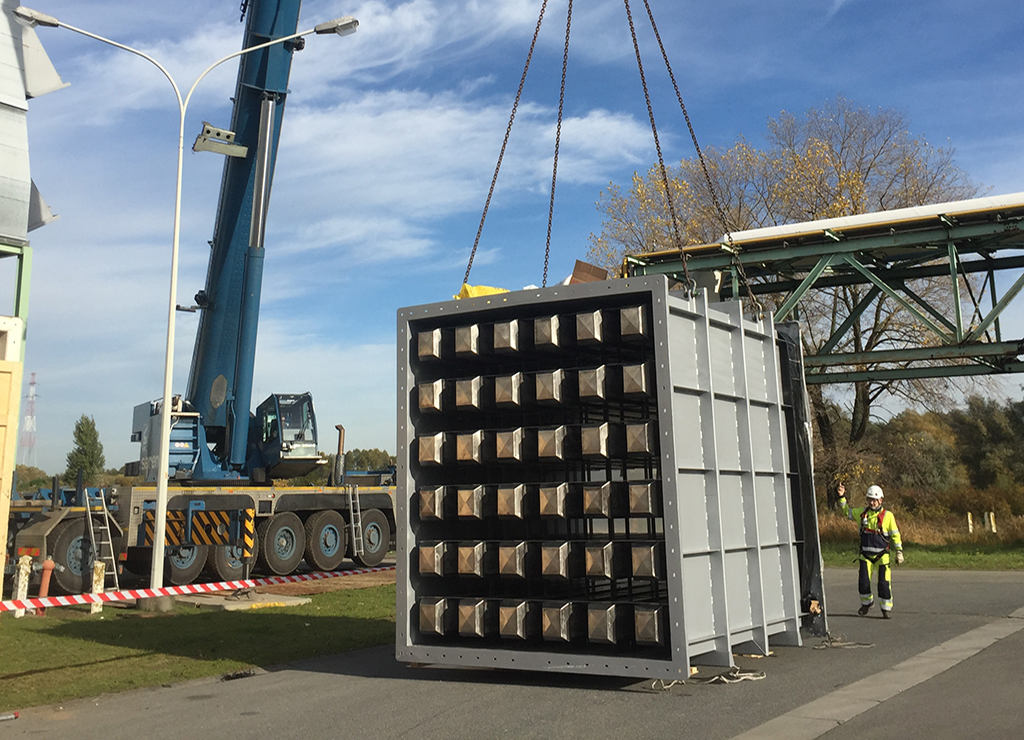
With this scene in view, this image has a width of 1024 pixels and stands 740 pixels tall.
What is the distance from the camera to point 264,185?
18359mm

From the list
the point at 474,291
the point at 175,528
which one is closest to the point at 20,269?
the point at 474,291

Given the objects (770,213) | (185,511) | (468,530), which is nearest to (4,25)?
(468,530)

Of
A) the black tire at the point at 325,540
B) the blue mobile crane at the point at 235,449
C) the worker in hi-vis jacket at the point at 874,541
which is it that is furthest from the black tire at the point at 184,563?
the worker in hi-vis jacket at the point at 874,541

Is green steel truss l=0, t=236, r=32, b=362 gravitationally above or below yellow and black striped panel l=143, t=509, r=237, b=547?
above

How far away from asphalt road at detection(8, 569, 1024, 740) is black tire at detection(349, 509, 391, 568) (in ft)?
37.9

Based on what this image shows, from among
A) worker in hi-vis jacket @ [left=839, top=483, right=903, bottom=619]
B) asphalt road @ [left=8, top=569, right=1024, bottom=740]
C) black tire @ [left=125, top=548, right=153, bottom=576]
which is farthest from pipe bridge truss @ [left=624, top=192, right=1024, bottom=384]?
black tire @ [left=125, top=548, right=153, bottom=576]

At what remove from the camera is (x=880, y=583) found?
1239cm

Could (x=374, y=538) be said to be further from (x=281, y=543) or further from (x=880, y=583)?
(x=880, y=583)

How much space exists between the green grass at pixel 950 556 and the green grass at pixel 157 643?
12.4 m

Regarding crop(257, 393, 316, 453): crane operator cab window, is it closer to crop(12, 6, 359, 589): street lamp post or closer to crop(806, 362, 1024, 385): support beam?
crop(12, 6, 359, 589): street lamp post

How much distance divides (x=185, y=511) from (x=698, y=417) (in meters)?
12.2

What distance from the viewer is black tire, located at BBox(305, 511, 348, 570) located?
2020 centimetres

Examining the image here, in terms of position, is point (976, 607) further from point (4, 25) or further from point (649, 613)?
point (4, 25)

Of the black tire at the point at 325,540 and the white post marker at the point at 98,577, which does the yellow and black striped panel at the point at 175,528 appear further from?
the black tire at the point at 325,540
